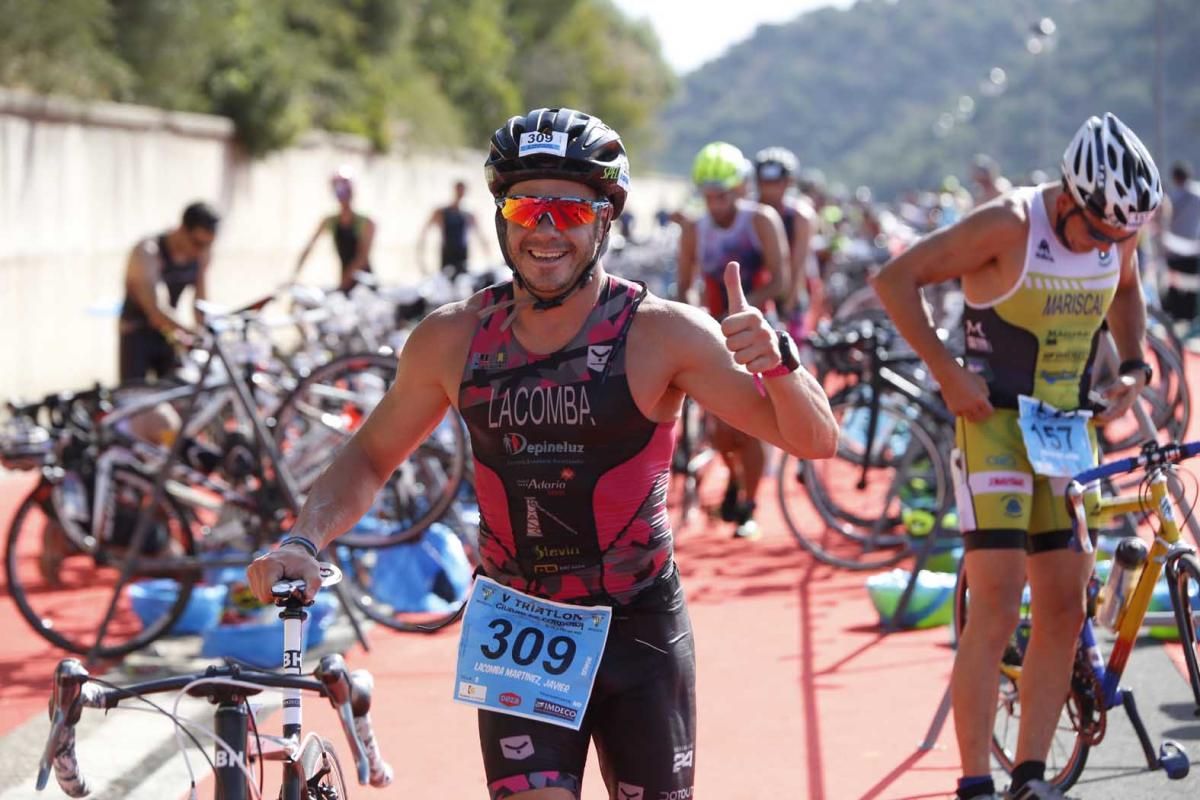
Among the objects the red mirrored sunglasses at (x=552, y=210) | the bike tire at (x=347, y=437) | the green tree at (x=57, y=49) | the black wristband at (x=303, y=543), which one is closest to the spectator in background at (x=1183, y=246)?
the green tree at (x=57, y=49)

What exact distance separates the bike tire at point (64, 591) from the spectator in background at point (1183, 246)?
55.1 ft

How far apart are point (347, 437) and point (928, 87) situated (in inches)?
5969

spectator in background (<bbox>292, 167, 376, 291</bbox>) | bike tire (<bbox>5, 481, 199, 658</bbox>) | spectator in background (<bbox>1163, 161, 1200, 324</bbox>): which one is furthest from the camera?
spectator in background (<bbox>1163, 161, 1200, 324</bbox>)

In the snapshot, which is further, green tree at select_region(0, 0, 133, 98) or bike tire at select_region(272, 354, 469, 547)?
green tree at select_region(0, 0, 133, 98)

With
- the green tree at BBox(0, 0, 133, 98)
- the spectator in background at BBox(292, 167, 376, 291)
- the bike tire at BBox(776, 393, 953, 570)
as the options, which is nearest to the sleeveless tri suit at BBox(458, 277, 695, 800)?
the bike tire at BBox(776, 393, 953, 570)

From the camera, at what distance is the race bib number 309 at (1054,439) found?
Answer: 204 inches

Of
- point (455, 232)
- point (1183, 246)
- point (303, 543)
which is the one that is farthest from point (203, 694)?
point (1183, 246)

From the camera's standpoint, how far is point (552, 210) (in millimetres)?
3744

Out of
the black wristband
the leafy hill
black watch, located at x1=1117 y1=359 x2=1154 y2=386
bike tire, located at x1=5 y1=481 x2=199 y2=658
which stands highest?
the leafy hill

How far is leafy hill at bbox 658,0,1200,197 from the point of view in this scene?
10319 cm

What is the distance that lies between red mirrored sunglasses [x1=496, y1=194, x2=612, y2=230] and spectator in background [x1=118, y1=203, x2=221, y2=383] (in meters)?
7.44

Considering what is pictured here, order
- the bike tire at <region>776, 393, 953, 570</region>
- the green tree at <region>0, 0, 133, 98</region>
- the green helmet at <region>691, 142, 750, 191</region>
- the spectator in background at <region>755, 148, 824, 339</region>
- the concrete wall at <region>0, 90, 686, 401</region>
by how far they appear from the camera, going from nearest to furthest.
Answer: the bike tire at <region>776, 393, 953, 570</region>
the green helmet at <region>691, 142, 750, 191</region>
the spectator in background at <region>755, 148, 824, 339</region>
the concrete wall at <region>0, 90, 686, 401</region>
the green tree at <region>0, 0, 133, 98</region>

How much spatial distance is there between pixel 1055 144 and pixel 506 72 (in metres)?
51.8

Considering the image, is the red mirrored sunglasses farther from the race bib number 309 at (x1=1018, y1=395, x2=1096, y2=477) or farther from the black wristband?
the race bib number 309 at (x1=1018, y1=395, x2=1096, y2=477)
